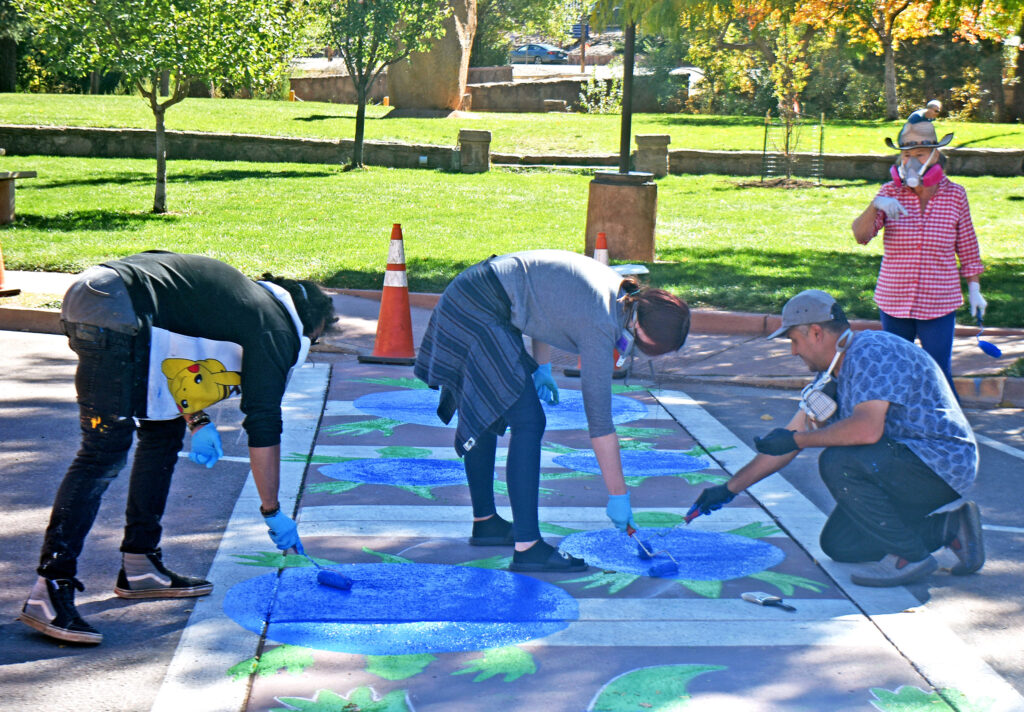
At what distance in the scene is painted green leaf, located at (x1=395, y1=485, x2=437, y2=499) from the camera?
19.6 feet

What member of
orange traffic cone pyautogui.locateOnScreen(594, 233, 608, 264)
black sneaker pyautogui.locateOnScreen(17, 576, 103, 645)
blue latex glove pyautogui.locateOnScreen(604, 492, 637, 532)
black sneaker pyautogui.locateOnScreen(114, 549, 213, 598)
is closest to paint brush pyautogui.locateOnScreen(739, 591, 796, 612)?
blue latex glove pyautogui.locateOnScreen(604, 492, 637, 532)

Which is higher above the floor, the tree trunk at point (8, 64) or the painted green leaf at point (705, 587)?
the tree trunk at point (8, 64)

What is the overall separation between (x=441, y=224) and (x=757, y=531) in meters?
10.6

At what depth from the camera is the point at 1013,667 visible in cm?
416

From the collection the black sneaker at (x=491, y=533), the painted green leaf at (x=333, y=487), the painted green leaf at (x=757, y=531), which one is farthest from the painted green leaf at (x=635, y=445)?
the black sneaker at (x=491, y=533)

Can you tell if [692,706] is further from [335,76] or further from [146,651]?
[335,76]

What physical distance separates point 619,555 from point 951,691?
5.39ft

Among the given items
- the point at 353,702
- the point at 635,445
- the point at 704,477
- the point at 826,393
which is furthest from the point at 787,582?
the point at 635,445

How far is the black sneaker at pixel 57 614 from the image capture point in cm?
402

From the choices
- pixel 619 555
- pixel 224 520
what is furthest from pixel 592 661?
pixel 224 520

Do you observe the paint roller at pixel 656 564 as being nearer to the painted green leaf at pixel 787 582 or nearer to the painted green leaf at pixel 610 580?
the painted green leaf at pixel 610 580

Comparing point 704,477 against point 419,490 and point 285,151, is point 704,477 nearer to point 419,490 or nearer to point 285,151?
point 419,490

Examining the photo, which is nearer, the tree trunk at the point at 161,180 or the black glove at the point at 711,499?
the black glove at the point at 711,499

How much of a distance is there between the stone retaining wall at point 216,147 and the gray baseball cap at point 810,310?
1715 centimetres
